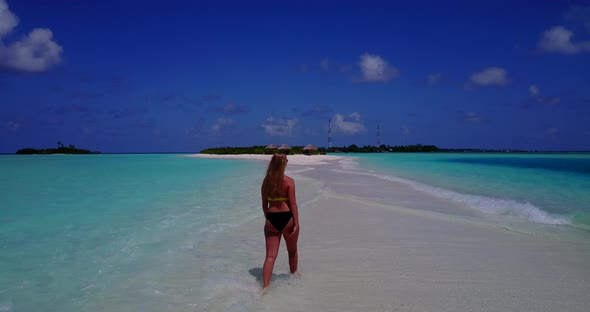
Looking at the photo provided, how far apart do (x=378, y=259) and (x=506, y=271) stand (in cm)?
177

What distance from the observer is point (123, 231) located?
8.30 meters

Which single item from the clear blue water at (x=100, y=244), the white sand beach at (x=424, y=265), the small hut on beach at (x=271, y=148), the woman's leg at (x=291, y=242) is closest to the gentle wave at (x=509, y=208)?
the white sand beach at (x=424, y=265)

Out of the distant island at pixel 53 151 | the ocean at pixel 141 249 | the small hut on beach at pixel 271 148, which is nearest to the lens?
the ocean at pixel 141 249

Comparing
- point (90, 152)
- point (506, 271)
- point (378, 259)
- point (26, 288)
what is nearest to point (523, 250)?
point (506, 271)

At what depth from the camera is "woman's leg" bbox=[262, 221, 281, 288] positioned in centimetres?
468

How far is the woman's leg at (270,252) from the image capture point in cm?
468

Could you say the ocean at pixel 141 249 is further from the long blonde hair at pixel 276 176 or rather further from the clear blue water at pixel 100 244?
the long blonde hair at pixel 276 176

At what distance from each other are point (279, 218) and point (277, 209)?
12 cm

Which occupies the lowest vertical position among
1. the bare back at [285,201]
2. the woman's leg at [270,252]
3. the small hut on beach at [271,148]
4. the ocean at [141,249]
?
the ocean at [141,249]

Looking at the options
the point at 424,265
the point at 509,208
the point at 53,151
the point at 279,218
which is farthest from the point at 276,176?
the point at 53,151

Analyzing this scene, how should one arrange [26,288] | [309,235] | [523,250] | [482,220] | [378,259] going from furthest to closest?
1. [482,220]
2. [309,235]
3. [523,250]
4. [378,259]
5. [26,288]

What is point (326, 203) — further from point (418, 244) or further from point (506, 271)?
point (506, 271)

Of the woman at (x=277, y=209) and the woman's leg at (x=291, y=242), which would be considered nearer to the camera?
the woman at (x=277, y=209)

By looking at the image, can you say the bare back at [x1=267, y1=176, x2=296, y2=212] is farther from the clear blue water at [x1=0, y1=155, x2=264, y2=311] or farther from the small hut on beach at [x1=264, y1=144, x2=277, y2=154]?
the small hut on beach at [x1=264, y1=144, x2=277, y2=154]
